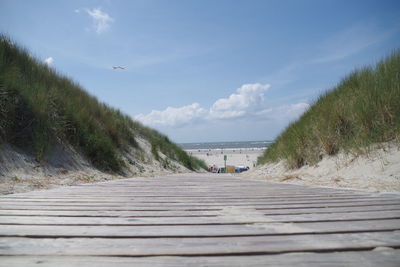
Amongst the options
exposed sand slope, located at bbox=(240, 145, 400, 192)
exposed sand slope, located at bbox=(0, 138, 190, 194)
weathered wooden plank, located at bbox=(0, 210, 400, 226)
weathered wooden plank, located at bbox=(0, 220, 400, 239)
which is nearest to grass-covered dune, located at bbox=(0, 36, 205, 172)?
exposed sand slope, located at bbox=(0, 138, 190, 194)

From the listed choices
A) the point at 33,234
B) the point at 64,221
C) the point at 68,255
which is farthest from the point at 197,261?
the point at 64,221

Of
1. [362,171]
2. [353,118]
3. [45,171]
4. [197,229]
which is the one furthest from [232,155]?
[197,229]

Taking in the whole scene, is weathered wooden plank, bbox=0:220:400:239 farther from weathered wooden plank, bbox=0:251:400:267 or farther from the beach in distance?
the beach in distance

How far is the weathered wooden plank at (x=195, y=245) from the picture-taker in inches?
41.5

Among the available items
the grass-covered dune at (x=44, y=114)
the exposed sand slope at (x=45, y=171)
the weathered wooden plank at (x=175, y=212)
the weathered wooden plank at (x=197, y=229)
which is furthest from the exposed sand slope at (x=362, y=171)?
the grass-covered dune at (x=44, y=114)

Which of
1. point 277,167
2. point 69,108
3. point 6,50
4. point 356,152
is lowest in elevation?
point 277,167

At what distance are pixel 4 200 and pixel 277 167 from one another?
23.5 feet

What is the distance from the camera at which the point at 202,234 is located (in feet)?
4.19

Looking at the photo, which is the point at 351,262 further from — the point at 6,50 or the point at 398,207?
the point at 6,50

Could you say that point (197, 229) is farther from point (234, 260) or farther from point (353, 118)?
point (353, 118)

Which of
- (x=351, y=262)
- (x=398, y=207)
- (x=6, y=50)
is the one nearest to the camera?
(x=351, y=262)

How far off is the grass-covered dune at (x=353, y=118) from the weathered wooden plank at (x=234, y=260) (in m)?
4.52

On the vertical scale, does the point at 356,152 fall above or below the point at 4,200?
above

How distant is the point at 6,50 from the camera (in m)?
7.11
